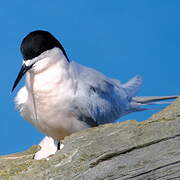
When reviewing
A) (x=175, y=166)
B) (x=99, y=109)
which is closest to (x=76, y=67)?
(x=99, y=109)

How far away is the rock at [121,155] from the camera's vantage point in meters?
4.40

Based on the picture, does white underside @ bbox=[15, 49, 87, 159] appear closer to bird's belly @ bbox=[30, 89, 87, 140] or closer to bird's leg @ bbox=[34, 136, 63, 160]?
bird's belly @ bbox=[30, 89, 87, 140]

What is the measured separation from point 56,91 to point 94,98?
0.41 m

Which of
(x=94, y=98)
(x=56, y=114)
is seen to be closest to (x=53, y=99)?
(x=56, y=114)

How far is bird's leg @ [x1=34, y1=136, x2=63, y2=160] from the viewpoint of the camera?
6.16 m

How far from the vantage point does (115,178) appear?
4430mm

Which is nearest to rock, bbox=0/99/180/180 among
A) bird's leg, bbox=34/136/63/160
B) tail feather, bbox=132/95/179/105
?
bird's leg, bbox=34/136/63/160

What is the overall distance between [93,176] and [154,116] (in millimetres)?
874

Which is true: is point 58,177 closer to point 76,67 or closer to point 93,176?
point 93,176

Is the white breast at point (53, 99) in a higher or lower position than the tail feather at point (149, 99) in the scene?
lower

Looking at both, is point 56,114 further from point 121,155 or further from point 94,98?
point 121,155

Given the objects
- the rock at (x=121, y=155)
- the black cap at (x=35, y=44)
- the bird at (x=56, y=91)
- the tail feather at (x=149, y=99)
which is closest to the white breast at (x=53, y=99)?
the bird at (x=56, y=91)

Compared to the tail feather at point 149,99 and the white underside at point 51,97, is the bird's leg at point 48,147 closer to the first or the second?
the white underside at point 51,97

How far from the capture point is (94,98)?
596cm
